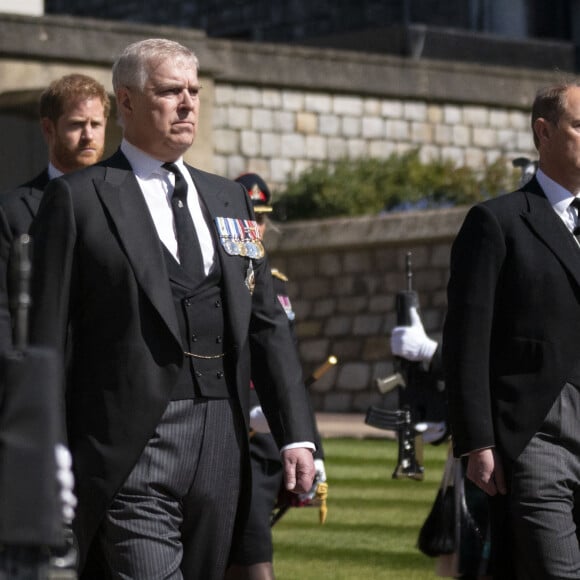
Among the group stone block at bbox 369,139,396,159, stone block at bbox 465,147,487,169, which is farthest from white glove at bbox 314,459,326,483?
stone block at bbox 465,147,487,169

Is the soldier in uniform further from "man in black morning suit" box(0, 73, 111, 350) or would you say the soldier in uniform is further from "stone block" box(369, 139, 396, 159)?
"stone block" box(369, 139, 396, 159)

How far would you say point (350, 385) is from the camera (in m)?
19.6

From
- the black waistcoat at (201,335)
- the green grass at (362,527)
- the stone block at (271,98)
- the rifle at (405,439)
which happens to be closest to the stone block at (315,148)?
the stone block at (271,98)

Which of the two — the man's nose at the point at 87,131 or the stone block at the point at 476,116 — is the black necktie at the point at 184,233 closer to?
the man's nose at the point at 87,131

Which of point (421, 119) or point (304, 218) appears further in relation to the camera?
point (421, 119)

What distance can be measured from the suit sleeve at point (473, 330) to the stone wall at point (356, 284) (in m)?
13.1

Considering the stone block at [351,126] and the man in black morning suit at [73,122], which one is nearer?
the man in black morning suit at [73,122]

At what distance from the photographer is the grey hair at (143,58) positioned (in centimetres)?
490

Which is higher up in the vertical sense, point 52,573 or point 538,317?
point 538,317

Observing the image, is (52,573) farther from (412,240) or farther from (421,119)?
(421,119)

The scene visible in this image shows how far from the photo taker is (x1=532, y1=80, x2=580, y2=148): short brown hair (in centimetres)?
539

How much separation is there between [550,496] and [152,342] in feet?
3.94

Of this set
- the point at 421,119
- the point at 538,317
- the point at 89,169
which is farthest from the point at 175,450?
the point at 421,119

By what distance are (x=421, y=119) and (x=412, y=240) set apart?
16.1 feet
